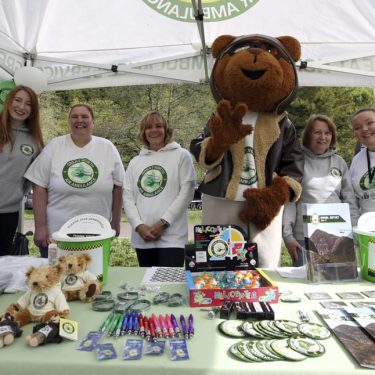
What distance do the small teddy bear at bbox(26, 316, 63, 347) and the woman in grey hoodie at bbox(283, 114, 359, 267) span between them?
1.29 metres

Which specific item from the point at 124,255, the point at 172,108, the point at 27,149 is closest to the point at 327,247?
the point at 27,149

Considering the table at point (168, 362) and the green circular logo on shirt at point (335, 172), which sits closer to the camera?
the table at point (168, 362)

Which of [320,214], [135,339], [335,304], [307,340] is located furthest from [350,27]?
[135,339]

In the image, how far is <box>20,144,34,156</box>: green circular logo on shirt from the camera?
1.91 m

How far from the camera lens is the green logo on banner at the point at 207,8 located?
2.18 m

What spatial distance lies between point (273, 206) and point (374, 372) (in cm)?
75

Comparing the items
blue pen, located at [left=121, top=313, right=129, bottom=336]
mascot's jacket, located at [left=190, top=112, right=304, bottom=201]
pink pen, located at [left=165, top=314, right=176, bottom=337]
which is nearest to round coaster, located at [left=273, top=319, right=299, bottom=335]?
pink pen, located at [left=165, top=314, right=176, bottom=337]

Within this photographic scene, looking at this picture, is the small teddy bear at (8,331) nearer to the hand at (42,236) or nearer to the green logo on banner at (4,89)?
the hand at (42,236)

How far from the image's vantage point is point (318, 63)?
223cm

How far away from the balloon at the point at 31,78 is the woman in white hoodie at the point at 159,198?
84 cm

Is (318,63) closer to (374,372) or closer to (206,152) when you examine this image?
(206,152)

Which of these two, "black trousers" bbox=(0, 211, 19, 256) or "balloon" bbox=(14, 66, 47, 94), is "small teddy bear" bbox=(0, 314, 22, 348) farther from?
"balloon" bbox=(14, 66, 47, 94)

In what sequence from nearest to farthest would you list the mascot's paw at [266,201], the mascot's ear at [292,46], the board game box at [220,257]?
the board game box at [220,257], the mascot's paw at [266,201], the mascot's ear at [292,46]

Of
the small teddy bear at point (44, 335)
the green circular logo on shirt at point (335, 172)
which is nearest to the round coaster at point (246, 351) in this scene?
the small teddy bear at point (44, 335)
